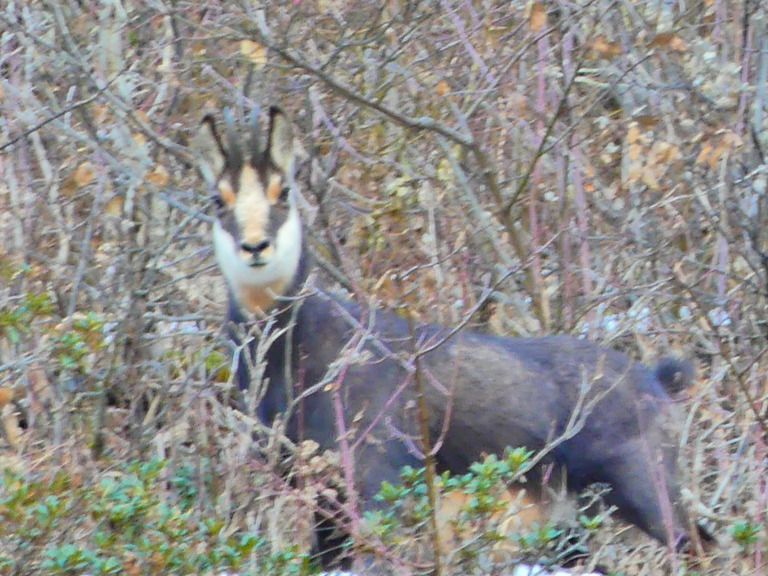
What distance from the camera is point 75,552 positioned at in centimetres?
427

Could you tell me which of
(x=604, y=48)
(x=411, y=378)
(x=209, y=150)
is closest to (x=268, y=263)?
(x=209, y=150)

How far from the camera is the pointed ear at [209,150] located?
611 centimetres

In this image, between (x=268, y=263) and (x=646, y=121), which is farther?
(x=646, y=121)

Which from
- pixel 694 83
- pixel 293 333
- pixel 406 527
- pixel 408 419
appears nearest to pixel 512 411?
pixel 408 419

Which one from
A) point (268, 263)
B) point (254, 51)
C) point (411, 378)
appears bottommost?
point (411, 378)

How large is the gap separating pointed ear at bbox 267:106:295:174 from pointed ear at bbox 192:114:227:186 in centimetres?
21

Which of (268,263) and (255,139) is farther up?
(255,139)

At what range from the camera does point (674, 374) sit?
6156mm

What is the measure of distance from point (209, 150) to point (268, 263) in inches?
25.7

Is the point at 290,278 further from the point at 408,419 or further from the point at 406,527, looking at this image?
the point at 406,527

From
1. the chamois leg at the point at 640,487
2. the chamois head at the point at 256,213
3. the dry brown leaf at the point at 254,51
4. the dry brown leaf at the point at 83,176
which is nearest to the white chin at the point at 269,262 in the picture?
the chamois head at the point at 256,213

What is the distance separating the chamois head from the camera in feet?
19.3

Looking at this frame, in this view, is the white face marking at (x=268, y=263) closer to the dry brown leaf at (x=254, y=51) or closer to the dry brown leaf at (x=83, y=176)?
the dry brown leaf at (x=254, y=51)

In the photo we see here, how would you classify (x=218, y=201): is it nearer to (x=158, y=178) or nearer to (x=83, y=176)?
(x=158, y=178)
